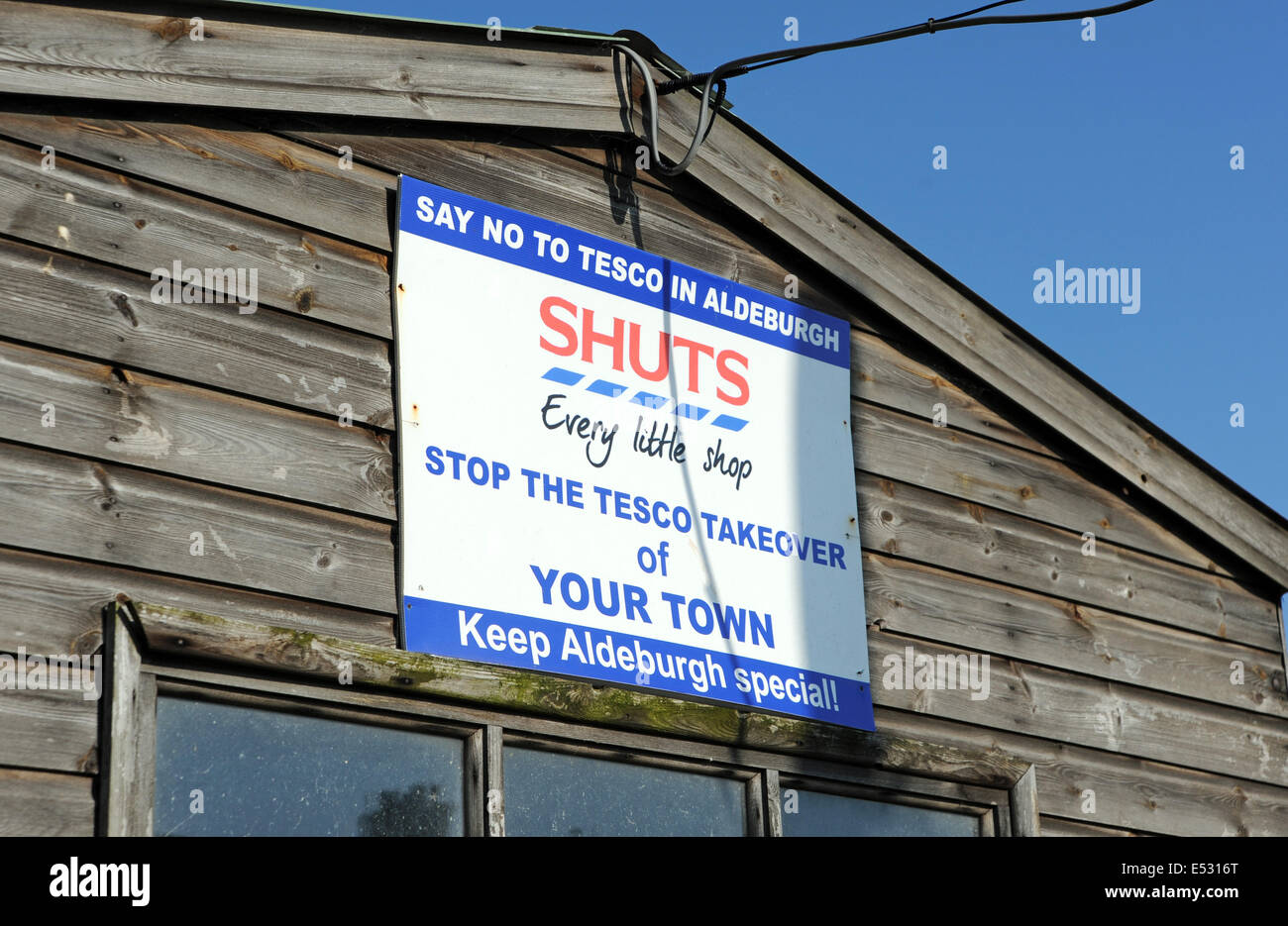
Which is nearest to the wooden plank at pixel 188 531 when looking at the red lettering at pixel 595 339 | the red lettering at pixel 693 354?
the red lettering at pixel 595 339

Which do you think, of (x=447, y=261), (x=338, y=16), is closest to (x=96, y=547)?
(x=447, y=261)

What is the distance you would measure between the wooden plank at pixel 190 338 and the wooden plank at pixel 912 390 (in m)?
2.20

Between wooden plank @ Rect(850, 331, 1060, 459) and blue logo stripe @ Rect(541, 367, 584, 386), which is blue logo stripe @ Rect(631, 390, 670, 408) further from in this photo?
wooden plank @ Rect(850, 331, 1060, 459)

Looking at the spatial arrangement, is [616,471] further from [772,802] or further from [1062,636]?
[1062,636]

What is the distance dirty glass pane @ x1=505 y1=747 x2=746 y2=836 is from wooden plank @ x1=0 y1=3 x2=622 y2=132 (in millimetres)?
2169

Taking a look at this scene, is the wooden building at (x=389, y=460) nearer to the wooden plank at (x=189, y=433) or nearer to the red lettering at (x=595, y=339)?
the wooden plank at (x=189, y=433)

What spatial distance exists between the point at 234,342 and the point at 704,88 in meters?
2.21

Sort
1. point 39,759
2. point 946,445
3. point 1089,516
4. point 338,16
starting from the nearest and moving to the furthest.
Result: point 39,759 < point 338,16 < point 946,445 < point 1089,516

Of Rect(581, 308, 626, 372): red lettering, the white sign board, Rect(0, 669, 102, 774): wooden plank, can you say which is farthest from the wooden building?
Rect(581, 308, 626, 372): red lettering

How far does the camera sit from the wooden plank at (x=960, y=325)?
6.14 m

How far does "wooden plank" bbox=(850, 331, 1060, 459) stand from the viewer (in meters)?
6.36

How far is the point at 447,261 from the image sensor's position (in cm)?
516

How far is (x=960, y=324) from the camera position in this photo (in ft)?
21.9
